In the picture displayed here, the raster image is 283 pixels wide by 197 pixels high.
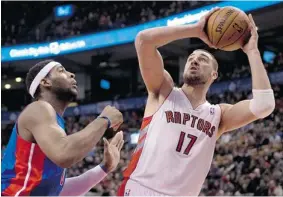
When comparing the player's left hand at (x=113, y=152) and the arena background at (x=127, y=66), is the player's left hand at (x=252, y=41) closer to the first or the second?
the player's left hand at (x=113, y=152)

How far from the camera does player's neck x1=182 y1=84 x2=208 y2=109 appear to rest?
3730 millimetres

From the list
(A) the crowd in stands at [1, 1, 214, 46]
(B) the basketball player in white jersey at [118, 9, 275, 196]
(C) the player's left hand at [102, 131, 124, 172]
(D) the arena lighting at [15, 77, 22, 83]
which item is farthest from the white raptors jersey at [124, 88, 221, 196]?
(D) the arena lighting at [15, 77, 22, 83]

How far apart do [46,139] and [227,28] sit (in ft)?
5.42

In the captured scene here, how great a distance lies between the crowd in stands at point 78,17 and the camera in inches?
762

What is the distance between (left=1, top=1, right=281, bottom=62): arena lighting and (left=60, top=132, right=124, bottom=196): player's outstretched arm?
12.4 m

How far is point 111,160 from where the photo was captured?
3.53 meters

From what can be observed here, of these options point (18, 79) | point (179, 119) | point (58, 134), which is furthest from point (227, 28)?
point (18, 79)

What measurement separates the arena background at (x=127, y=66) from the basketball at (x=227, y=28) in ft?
20.5

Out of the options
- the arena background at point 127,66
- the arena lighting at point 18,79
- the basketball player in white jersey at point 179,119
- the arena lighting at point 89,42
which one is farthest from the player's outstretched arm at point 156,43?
the arena lighting at point 18,79

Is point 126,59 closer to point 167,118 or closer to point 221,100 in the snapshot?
point 221,100

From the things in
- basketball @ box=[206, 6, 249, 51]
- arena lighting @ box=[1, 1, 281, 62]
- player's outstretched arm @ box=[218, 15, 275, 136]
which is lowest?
arena lighting @ box=[1, 1, 281, 62]

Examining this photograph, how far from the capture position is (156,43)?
11.5 feet

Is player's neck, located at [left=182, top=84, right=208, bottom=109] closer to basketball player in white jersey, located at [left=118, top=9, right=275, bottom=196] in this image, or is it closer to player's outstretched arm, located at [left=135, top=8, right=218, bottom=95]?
basketball player in white jersey, located at [left=118, top=9, right=275, bottom=196]

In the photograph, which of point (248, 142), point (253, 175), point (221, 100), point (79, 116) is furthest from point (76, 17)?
point (253, 175)
